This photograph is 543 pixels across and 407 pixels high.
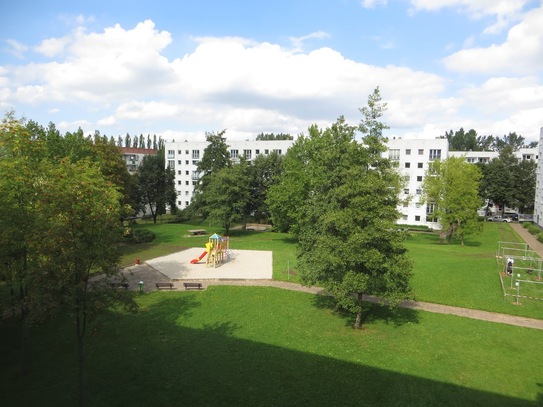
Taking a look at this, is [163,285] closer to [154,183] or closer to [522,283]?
[522,283]

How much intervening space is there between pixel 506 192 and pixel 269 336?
72449 millimetres

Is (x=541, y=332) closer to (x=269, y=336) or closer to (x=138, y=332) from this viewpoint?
(x=269, y=336)

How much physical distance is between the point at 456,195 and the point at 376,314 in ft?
93.8

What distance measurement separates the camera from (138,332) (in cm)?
1711

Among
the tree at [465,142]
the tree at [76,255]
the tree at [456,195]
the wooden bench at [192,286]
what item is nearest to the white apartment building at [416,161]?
the tree at [456,195]

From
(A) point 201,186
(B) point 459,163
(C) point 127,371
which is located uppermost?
(B) point 459,163

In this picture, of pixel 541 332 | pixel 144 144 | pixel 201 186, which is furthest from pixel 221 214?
pixel 144 144

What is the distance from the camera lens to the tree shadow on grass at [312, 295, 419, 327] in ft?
61.2

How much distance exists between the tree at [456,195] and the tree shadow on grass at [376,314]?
2660 centimetres

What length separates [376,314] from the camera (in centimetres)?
1972

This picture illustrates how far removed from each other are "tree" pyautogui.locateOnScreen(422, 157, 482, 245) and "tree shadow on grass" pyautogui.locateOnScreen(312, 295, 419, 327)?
26.6 metres

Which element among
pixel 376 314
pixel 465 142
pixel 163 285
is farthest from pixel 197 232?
pixel 465 142

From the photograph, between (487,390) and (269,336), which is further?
(269,336)

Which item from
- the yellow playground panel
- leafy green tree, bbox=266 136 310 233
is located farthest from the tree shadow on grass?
leafy green tree, bbox=266 136 310 233
